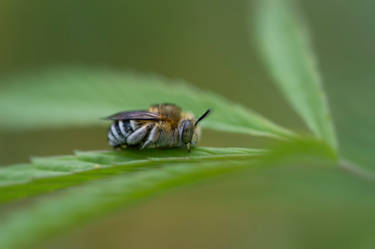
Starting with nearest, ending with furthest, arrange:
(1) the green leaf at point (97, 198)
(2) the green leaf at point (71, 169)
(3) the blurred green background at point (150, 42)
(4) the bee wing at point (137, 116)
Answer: (1) the green leaf at point (97, 198) < (2) the green leaf at point (71, 169) < (4) the bee wing at point (137, 116) < (3) the blurred green background at point (150, 42)

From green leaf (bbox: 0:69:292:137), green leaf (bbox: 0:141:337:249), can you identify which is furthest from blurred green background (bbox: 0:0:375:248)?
green leaf (bbox: 0:141:337:249)

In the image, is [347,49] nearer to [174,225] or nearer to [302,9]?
[302,9]

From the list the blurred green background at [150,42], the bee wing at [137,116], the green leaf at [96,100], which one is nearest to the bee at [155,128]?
the bee wing at [137,116]

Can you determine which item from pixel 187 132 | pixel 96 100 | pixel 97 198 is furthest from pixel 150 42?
pixel 97 198

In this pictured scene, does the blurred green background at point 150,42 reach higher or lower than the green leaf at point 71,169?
higher

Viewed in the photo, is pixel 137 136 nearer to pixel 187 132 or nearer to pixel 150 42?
pixel 187 132

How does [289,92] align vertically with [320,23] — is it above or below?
below

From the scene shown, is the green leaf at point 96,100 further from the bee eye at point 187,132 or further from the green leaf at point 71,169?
the green leaf at point 71,169

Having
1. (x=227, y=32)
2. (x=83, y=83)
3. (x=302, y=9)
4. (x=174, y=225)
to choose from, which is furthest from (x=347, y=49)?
(x=83, y=83)
